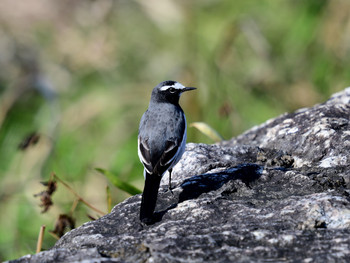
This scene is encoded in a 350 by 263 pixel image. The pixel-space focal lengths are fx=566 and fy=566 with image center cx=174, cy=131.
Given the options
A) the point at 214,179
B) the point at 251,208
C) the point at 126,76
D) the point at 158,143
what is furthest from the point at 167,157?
the point at 126,76

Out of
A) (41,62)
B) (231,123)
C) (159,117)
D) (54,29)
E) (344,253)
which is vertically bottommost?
(344,253)

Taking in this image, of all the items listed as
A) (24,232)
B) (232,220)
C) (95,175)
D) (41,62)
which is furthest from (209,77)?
(232,220)

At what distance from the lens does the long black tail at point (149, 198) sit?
3.88 m

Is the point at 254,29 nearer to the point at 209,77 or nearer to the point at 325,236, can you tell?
the point at 209,77

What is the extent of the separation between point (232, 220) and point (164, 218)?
1.75 ft

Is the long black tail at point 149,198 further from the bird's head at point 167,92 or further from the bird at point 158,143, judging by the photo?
the bird's head at point 167,92

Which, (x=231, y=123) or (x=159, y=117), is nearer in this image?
(x=159, y=117)

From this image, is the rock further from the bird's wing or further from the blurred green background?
the blurred green background

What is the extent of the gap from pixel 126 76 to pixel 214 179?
654 centimetres

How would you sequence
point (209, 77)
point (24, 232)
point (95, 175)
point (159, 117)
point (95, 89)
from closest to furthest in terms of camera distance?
point (159, 117), point (24, 232), point (95, 175), point (209, 77), point (95, 89)

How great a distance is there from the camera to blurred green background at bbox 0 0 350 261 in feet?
26.1

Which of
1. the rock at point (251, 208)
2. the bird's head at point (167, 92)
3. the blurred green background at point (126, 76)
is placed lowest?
the rock at point (251, 208)

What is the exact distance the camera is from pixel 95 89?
34.6 ft

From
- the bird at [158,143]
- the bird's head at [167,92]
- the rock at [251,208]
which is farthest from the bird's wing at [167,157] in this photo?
the bird's head at [167,92]
